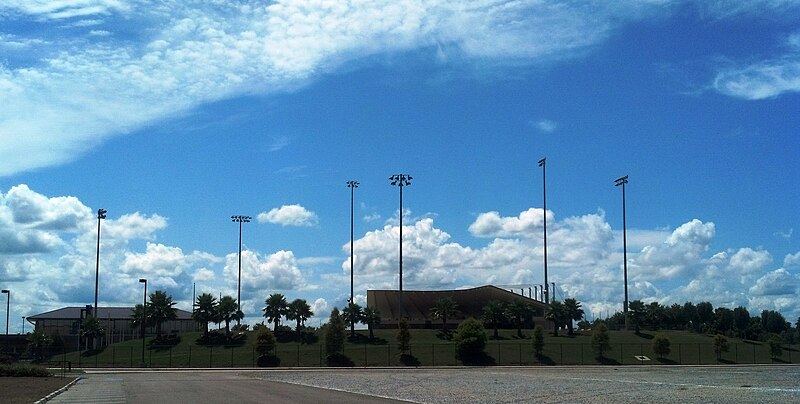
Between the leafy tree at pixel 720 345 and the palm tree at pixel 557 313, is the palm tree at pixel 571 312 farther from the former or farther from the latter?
the leafy tree at pixel 720 345

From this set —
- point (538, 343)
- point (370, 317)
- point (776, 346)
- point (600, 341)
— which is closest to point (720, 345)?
point (776, 346)

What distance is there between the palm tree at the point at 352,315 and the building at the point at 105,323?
28.2 metres

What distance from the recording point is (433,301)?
149375 millimetres

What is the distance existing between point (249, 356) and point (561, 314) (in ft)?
155

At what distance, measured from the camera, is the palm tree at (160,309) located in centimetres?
10919

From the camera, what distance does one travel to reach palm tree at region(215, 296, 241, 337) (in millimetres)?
109562

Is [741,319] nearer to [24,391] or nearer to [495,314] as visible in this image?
[495,314]

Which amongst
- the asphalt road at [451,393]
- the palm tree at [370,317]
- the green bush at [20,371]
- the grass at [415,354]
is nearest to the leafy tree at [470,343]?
the grass at [415,354]

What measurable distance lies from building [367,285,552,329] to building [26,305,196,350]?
1295 inches

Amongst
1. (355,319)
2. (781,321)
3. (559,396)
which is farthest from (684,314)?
(559,396)

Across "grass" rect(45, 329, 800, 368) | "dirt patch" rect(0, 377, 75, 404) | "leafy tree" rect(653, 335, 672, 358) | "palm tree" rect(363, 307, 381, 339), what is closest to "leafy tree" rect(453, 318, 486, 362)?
"grass" rect(45, 329, 800, 368)

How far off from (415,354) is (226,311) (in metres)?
30.3

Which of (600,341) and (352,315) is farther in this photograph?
(352,315)

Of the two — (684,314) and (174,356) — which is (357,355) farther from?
(684,314)
